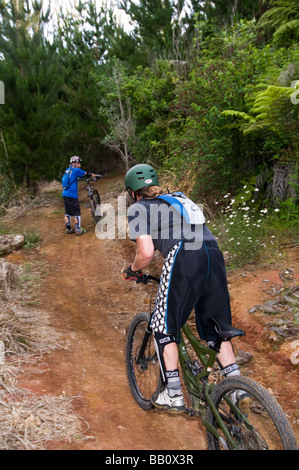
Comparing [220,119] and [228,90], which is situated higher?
[228,90]

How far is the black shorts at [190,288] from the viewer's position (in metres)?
2.73

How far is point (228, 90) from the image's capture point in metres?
6.86

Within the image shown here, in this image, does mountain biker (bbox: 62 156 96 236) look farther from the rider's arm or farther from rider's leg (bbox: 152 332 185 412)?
rider's leg (bbox: 152 332 185 412)

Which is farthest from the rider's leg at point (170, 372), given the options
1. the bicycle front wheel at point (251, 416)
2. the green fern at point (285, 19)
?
the green fern at point (285, 19)

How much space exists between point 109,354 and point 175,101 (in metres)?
6.41

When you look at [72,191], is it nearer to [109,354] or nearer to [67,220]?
[67,220]

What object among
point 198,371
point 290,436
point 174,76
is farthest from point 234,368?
point 174,76

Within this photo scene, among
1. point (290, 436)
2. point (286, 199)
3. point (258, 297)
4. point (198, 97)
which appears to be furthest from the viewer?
point (198, 97)

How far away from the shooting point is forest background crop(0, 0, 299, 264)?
20.2ft

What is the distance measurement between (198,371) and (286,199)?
13.7ft

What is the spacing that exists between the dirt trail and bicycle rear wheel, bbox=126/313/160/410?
15cm

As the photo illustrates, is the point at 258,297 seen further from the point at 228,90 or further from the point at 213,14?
the point at 213,14

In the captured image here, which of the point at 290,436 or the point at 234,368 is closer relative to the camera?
the point at 290,436

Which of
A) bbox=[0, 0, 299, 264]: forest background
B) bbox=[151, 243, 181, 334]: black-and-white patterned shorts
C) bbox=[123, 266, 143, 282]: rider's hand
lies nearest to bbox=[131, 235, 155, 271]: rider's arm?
bbox=[151, 243, 181, 334]: black-and-white patterned shorts
